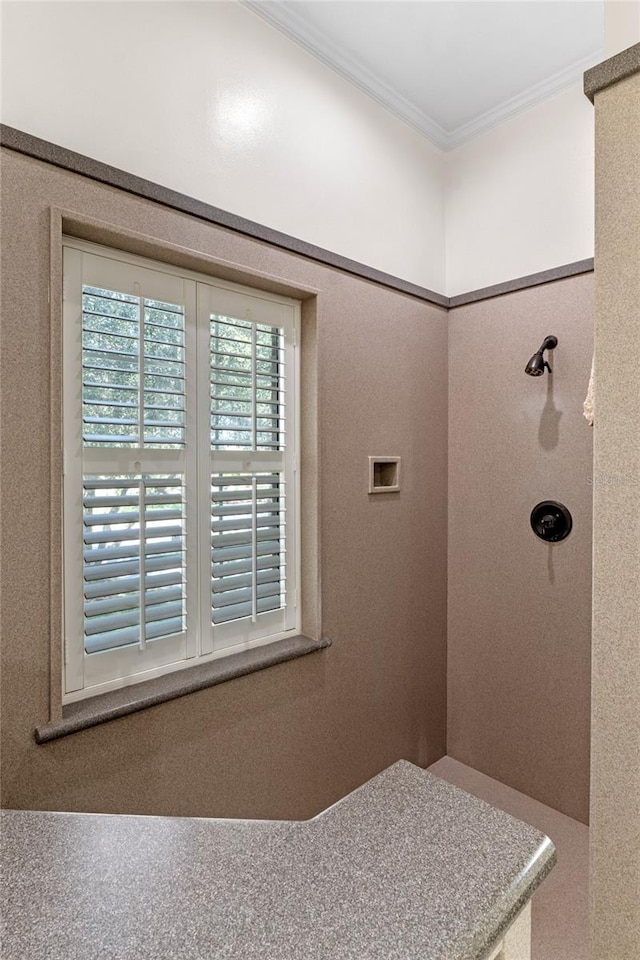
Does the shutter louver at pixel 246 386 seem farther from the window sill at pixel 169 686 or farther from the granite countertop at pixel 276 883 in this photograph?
the granite countertop at pixel 276 883

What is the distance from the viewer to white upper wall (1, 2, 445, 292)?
136 cm

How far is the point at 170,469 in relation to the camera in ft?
5.45

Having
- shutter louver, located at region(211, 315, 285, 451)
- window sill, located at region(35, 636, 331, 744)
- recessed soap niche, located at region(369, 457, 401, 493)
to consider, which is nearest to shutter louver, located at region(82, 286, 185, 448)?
shutter louver, located at region(211, 315, 285, 451)

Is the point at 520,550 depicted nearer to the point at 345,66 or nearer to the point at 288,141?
the point at 288,141

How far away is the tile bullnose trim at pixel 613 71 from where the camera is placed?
1113 millimetres

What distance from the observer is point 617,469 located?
1.16 metres

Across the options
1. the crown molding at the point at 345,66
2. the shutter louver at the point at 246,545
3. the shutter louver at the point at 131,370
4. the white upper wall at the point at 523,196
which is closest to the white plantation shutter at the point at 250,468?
the shutter louver at the point at 246,545

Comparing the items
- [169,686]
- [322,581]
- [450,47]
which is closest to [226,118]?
[450,47]

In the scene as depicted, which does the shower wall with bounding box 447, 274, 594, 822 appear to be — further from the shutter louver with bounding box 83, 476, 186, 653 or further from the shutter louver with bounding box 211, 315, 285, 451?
the shutter louver with bounding box 83, 476, 186, 653

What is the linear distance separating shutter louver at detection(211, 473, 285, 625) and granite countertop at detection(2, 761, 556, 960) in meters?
1.08

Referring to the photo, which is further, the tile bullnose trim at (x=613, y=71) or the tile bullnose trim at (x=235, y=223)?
the tile bullnose trim at (x=235, y=223)

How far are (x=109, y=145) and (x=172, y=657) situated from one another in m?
1.52

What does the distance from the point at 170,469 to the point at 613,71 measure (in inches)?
59.1

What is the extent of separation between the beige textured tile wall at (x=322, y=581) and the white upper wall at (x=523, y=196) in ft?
1.11
